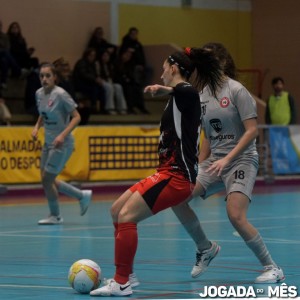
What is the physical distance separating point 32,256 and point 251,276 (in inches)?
122

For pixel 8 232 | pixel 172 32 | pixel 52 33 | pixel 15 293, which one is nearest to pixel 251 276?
pixel 15 293

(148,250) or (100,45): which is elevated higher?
(100,45)

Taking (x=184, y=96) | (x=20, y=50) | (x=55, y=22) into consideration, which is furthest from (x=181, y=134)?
(x=55, y=22)

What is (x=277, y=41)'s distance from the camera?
116 feet

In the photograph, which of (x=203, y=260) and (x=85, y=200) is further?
(x=85, y=200)

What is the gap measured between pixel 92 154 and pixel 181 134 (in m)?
15.2

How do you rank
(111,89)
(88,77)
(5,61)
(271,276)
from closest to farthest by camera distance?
(271,276), (5,61), (88,77), (111,89)

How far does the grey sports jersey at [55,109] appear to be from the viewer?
16656 mm

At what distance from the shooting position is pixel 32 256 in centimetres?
1250

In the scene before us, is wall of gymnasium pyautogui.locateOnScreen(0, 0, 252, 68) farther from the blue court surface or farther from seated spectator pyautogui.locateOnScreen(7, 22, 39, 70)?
Answer: the blue court surface

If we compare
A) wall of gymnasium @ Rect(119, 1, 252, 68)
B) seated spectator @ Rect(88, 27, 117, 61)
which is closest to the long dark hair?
seated spectator @ Rect(88, 27, 117, 61)

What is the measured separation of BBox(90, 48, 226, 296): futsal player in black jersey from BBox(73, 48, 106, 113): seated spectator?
1865 centimetres

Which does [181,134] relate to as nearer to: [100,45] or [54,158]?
[54,158]

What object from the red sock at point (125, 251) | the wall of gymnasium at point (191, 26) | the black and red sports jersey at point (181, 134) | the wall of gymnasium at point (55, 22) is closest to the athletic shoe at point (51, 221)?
the black and red sports jersey at point (181, 134)
